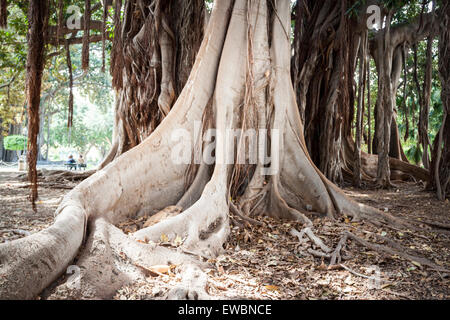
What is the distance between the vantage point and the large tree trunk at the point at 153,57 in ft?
15.0

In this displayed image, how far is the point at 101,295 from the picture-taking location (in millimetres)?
1537

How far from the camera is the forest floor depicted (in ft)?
5.88

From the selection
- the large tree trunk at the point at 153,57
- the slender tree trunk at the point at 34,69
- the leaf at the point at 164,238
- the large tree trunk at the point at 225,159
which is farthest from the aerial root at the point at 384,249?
the large tree trunk at the point at 153,57

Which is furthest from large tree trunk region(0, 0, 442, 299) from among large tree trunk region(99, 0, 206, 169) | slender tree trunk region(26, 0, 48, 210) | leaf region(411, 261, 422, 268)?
large tree trunk region(99, 0, 206, 169)

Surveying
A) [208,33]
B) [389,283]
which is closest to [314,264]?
[389,283]

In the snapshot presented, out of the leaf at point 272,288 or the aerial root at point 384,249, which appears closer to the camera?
the leaf at point 272,288

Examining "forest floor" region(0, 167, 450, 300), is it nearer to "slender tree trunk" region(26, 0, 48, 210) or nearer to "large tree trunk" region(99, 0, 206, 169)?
"slender tree trunk" region(26, 0, 48, 210)

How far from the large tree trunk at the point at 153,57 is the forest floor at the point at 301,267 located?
2.15m

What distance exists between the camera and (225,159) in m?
3.05

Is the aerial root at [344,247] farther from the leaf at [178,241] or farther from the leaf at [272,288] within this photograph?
the leaf at [178,241]

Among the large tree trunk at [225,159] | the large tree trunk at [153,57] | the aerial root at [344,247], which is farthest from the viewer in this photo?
the large tree trunk at [153,57]

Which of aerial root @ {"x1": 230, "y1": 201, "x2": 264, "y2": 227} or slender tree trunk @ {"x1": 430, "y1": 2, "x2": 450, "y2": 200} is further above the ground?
slender tree trunk @ {"x1": 430, "y1": 2, "x2": 450, "y2": 200}

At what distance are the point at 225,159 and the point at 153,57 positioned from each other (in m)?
2.51

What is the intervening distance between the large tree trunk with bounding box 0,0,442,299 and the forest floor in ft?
0.65
